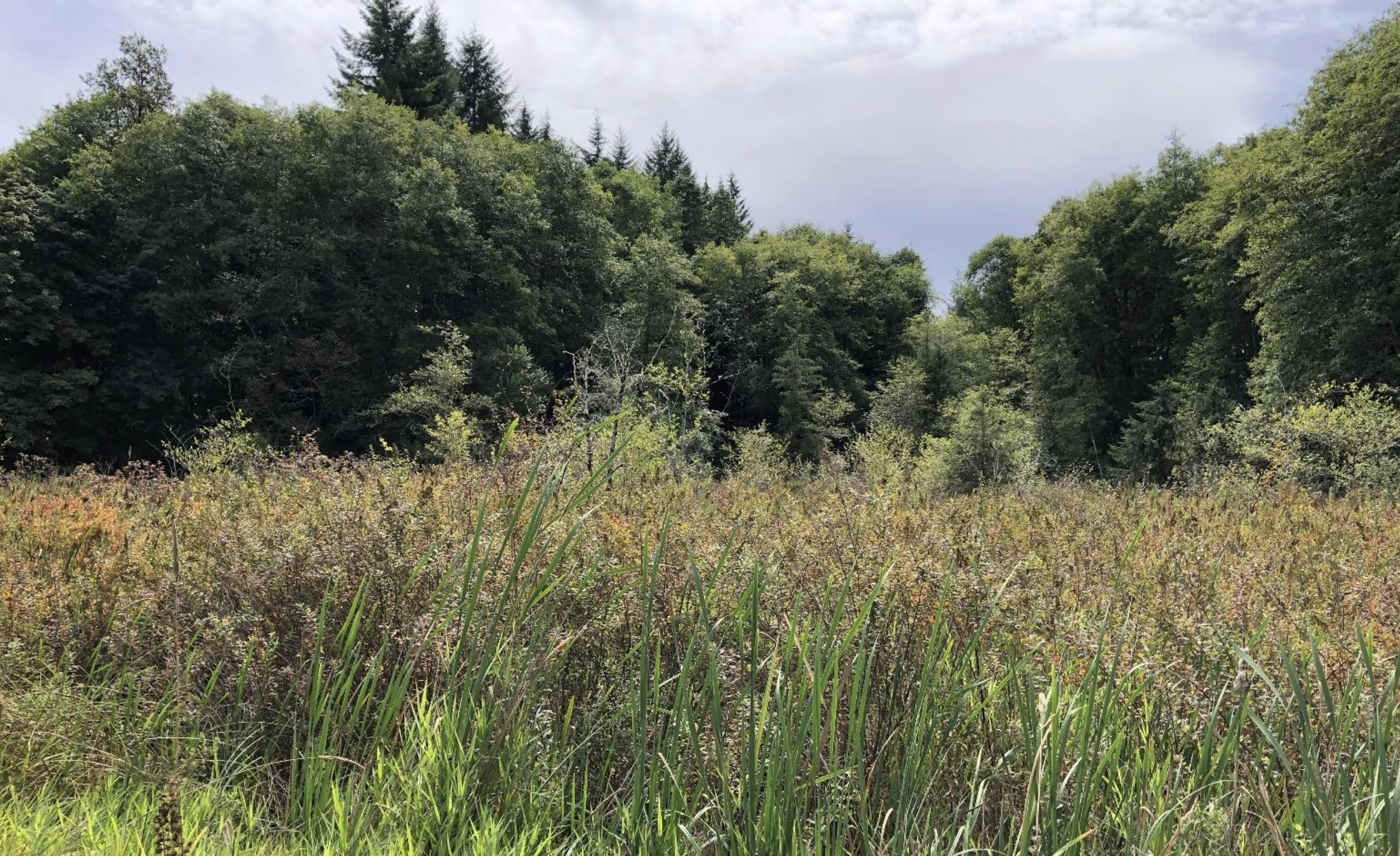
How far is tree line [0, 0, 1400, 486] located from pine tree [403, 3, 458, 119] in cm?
16

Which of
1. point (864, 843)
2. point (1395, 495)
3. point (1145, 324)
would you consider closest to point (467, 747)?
point (864, 843)

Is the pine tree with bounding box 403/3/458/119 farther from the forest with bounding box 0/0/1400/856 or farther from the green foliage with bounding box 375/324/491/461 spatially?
the forest with bounding box 0/0/1400/856

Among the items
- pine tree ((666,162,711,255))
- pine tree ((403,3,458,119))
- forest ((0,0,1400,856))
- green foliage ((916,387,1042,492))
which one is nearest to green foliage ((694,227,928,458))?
pine tree ((666,162,711,255))

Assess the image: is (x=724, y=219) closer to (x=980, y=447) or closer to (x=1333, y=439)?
(x=980, y=447)

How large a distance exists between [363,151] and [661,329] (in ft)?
48.1

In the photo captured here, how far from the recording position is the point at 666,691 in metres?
1.86

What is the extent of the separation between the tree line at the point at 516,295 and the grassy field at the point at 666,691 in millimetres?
11481

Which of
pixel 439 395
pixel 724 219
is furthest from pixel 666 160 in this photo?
pixel 439 395

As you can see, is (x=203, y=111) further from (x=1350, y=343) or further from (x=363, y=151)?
(x=1350, y=343)

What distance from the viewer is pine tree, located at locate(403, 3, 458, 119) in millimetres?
37562

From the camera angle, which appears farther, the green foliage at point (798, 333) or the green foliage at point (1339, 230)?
the green foliage at point (798, 333)

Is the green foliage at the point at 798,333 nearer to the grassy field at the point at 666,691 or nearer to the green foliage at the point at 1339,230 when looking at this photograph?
the green foliage at the point at 1339,230

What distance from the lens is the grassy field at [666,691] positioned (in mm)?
1271

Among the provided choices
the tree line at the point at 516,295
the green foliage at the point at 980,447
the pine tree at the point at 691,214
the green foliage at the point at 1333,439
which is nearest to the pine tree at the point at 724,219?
the pine tree at the point at 691,214
